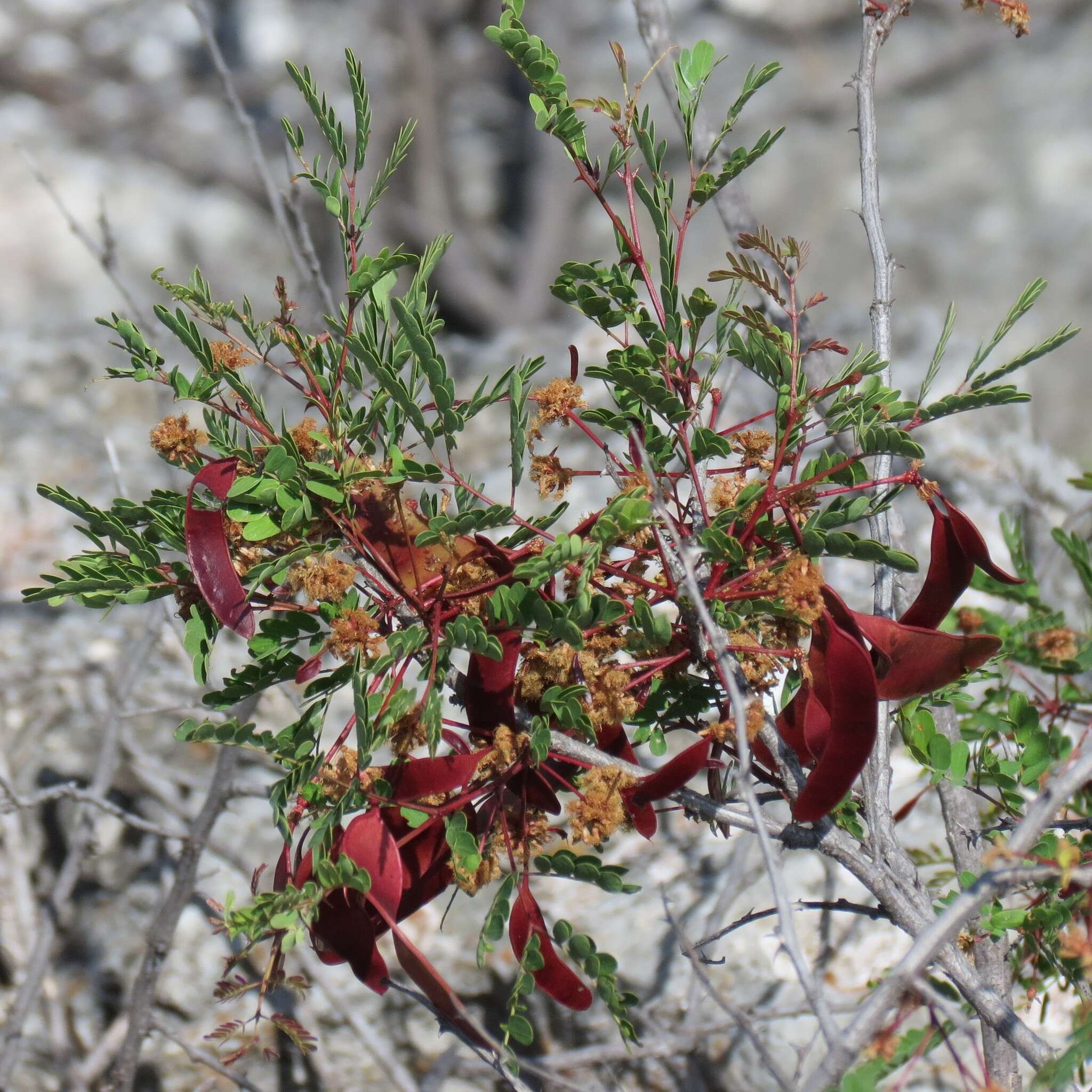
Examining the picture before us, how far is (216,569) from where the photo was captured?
0.54m

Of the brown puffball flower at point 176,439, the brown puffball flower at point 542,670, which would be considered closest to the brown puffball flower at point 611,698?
the brown puffball flower at point 542,670

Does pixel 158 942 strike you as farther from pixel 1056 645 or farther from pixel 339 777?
pixel 1056 645

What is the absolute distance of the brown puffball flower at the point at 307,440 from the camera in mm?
585

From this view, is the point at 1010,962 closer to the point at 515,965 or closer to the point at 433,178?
the point at 515,965

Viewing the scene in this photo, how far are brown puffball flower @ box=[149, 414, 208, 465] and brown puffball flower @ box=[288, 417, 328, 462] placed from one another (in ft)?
0.17

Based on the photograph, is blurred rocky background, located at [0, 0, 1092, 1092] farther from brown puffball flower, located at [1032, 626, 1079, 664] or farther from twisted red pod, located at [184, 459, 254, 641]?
twisted red pod, located at [184, 459, 254, 641]

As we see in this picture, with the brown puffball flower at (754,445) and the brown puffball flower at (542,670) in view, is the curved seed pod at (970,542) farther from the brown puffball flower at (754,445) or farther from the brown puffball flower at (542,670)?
the brown puffball flower at (542,670)

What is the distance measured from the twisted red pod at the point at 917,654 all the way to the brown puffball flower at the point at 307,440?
30 centimetres

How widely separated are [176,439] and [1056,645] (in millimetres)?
708

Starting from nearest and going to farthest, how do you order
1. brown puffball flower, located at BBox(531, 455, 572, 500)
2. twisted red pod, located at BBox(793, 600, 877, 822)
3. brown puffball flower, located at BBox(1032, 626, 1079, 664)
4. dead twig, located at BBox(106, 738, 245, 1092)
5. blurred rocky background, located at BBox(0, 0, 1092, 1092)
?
Answer: twisted red pod, located at BBox(793, 600, 877, 822), brown puffball flower, located at BBox(531, 455, 572, 500), brown puffball flower, located at BBox(1032, 626, 1079, 664), dead twig, located at BBox(106, 738, 245, 1092), blurred rocky background, located at BBox(0, 0, 1092, 1092)

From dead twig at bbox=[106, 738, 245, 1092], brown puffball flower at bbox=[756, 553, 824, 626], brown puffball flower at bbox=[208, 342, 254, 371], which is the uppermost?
brown puffball flower at bbox=[208, 342, 254, 371]

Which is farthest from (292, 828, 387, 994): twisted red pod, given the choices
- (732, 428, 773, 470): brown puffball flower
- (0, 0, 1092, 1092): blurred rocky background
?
(0, 0, 1092, 1092): blurred rocky background

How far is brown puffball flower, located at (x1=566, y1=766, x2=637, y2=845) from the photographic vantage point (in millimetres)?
569

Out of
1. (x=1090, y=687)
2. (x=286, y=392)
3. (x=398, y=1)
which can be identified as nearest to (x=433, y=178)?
(x=398, y=1)
